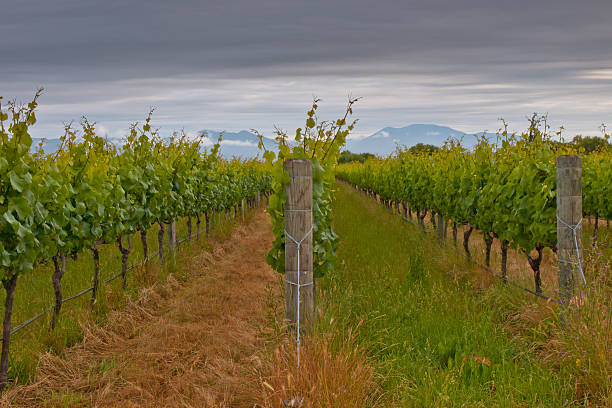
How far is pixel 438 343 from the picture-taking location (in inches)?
184

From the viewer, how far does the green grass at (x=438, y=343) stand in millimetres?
3707

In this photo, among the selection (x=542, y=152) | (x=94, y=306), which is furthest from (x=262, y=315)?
(x=542, y=152)

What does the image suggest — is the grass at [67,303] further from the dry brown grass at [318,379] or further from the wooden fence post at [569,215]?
the wooden fence post at [569,215]

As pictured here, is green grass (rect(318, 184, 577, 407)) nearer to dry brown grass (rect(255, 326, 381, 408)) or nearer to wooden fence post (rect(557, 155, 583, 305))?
dry brown grass (rect(255, 326, 381, 408))

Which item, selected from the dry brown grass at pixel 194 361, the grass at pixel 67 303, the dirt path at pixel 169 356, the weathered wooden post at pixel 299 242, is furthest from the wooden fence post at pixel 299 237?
the grass at pixel 67 303

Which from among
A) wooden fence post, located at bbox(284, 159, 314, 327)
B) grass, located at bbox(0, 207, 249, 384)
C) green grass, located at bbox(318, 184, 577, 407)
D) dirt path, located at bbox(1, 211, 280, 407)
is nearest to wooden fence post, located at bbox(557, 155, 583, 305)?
green grass, located at bbox(318, 184, 577, 407)

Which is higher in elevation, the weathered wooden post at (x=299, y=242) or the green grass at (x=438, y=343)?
the weathered wooden post at (x=299, y=242)

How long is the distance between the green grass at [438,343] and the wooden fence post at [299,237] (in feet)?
0.95

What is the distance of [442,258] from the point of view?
9.05 metres

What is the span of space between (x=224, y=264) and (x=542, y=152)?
6087mm

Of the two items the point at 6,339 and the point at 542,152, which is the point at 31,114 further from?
the point at 542,152

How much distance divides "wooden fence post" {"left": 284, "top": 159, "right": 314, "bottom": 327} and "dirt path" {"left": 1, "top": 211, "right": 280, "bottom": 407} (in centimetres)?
57

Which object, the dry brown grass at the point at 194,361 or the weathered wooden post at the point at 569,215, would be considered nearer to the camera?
the dry brown grass at the point at 194,361

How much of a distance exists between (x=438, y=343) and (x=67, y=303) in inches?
190
